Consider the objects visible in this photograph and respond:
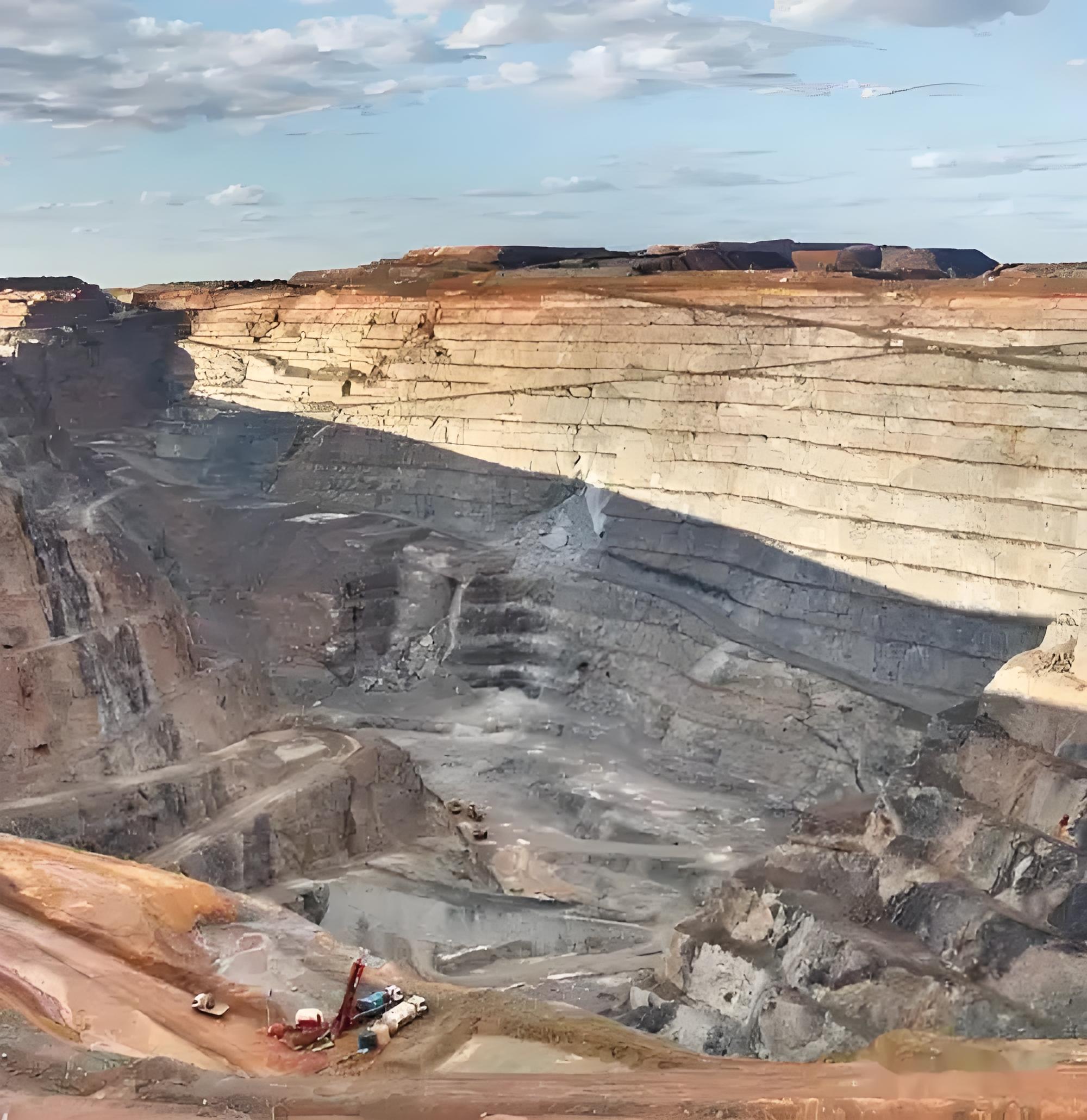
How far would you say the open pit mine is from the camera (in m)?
9.96

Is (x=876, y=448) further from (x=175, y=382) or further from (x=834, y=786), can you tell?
(x=175, y=382)

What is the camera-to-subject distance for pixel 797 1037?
42.7 ft

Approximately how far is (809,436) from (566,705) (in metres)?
7.21

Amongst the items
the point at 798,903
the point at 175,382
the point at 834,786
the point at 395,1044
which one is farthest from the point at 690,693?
the point at 175,382

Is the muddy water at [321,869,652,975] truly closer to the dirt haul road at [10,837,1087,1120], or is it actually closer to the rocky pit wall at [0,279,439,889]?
the rocky pit wall at [0,279,439,889]

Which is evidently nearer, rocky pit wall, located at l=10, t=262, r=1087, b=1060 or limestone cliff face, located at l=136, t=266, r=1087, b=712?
rocky pit wall, located at l=10, t=262, r=1087, b=1060

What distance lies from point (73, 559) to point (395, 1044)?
12.2 meters

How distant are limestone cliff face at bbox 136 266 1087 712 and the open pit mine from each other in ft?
0.27

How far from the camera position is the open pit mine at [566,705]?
9.96 meters

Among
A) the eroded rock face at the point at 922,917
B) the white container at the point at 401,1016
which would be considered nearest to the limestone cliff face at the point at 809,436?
the eroded rock face at the point at 922,917

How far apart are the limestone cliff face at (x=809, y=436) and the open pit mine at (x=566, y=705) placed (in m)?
0.08

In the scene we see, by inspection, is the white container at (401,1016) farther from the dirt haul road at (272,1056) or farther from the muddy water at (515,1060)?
the muddy water at (515,1060)

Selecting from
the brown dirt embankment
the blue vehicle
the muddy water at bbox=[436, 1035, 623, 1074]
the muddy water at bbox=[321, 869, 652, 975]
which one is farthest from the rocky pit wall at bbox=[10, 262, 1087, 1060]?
the blue vehicle

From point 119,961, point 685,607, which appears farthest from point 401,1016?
point 685,607
